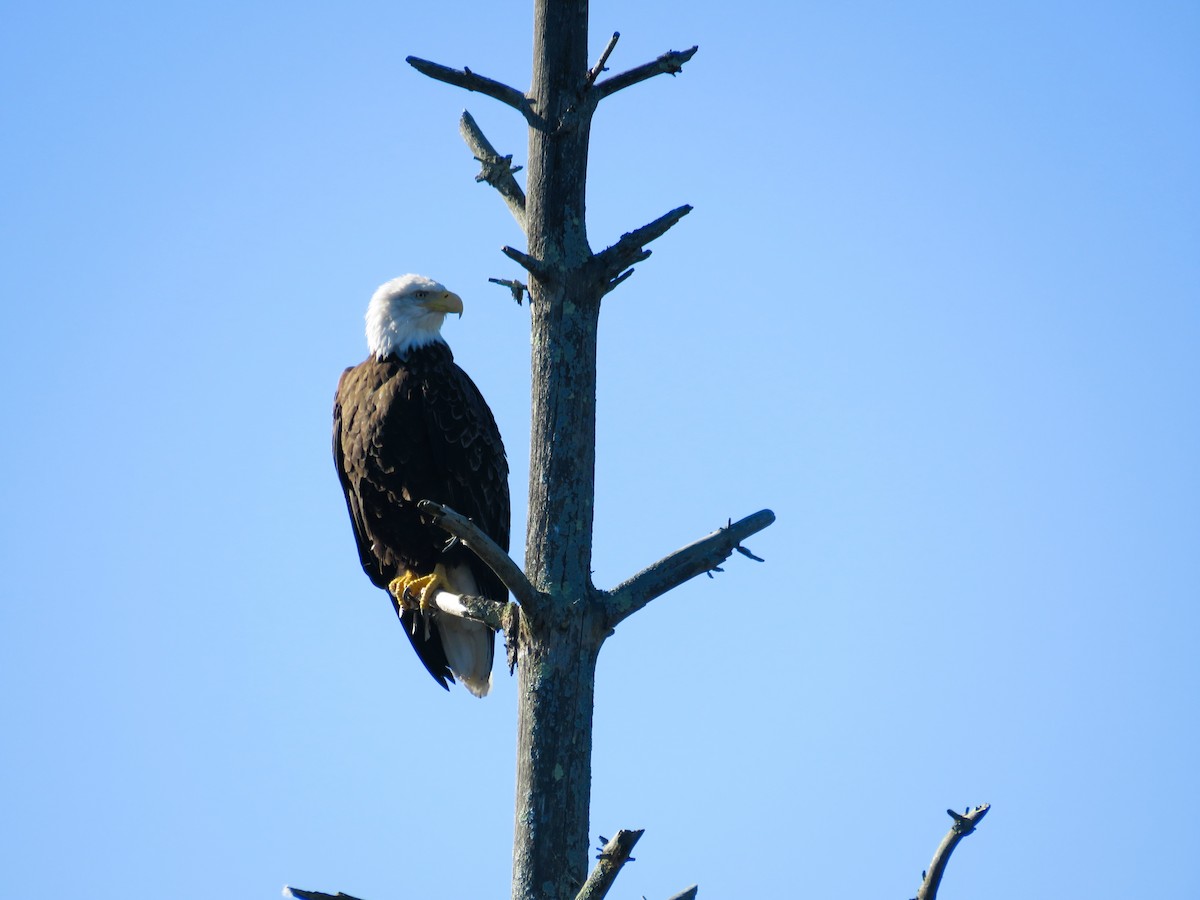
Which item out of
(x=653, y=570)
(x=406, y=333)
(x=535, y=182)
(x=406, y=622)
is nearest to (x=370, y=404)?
(x=406, y=333)

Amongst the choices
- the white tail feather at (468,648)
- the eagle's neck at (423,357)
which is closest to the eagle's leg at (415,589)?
the white tail feather at (468,648)

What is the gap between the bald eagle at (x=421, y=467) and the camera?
5.81 m

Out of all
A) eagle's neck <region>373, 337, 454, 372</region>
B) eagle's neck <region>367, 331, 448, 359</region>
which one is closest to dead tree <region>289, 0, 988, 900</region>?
eagle's neck <region>373, 337, 454, 372</region>

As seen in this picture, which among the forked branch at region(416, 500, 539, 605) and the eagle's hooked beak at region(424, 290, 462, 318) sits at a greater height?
the eagle's hooked beak at region(424, 290, 462, 318)

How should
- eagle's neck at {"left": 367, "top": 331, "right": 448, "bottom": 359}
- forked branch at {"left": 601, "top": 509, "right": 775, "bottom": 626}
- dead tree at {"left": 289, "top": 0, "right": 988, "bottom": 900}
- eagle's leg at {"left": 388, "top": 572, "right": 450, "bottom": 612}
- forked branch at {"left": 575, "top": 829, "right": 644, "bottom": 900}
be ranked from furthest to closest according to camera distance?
eagle's neck at {"left": 367, "top": 331, "right": 448, "bottom": 359} → eagle's leg at {"left": 388, "top": 572, "right": 450, "bottom": 612} → forked branch at {"left": 601, "top": 509, "right": 775, "bottom": 626} → dead tree at {"left": 289, "top": 0, "right": 988, "bottom": 900} → forked branch at {"left": 575, "top": 829, "right": 644, "bottom": 900}

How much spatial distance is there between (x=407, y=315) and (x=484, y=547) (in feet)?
9.56

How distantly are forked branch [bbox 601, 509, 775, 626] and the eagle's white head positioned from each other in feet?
8.91

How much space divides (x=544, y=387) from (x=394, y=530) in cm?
239

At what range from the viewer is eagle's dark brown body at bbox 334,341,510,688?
5.80m

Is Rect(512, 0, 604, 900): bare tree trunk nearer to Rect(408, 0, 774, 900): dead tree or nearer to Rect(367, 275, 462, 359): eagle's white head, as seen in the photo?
Rect(408, 0, 774, 900): dead tree

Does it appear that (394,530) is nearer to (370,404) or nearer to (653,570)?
(370,404)

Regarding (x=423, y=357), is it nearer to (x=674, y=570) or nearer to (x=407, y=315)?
(x=407, y=315)

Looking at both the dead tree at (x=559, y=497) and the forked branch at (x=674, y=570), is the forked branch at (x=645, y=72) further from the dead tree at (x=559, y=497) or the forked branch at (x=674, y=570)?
the forked branch at (x=674, y=570)

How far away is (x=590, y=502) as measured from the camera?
12.6ft
